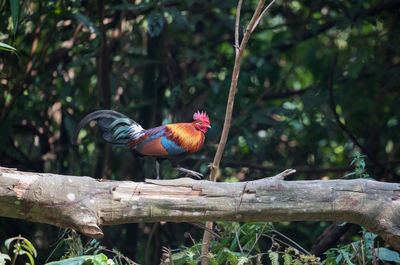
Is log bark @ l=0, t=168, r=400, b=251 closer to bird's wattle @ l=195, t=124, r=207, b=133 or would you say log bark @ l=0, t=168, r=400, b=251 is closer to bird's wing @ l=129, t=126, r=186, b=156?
bird's wing @ l=129, t=126, r=186, b=156

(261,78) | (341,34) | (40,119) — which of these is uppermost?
(341,34)

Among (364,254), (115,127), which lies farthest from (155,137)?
(364,254)

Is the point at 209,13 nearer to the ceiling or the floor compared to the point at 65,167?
nearer to the ceiling

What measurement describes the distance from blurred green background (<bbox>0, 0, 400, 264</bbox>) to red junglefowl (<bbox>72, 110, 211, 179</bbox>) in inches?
40.8

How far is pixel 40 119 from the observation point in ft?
18.6

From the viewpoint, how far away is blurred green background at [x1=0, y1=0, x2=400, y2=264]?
5.34 meters

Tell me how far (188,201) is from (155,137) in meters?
1.30

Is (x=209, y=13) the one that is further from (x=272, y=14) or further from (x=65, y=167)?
(x=65, y=167)

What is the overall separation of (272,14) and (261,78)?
0.91m

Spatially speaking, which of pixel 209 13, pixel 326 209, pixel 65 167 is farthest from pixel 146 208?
pixel 209 13

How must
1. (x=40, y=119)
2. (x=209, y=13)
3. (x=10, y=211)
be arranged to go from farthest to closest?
(x=209, y=13) < (x=40, y=119) < (x=10, y=211)

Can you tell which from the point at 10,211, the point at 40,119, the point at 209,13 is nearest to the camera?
the point at 10,211

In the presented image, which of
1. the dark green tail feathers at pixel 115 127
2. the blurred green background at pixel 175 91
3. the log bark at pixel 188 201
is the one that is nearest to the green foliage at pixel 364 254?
the log bark at pixel 188 201

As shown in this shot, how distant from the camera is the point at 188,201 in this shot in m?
2.82
